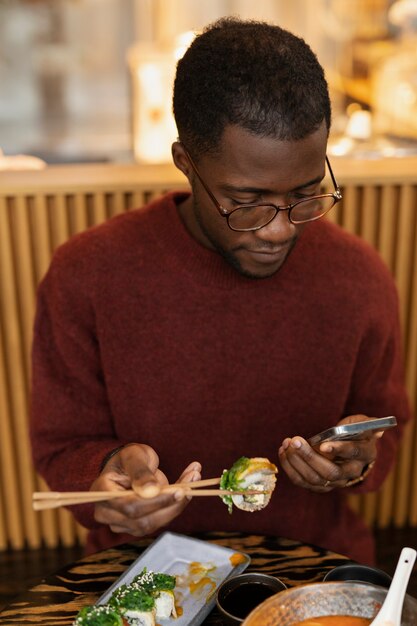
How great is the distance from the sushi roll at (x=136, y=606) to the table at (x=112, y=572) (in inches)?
4.7

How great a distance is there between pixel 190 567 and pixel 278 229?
1.86ft

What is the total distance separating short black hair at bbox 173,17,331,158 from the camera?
1.13 meters

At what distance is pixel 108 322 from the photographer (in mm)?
1497

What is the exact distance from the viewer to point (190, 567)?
127 centimetres

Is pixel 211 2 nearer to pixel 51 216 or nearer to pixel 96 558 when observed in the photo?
pixel 51 216

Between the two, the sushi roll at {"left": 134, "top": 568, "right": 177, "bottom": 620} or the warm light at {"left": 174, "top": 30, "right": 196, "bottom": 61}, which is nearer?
the sushi roll at {"left": 134, "top": 568, "right": 177, "bottom": 620}

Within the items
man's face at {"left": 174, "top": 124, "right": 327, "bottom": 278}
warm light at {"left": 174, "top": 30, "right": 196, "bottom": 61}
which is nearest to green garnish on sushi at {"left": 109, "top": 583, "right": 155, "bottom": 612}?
man's face at {"left": 174, "top": 124, "right": 327, "bottom": 278}

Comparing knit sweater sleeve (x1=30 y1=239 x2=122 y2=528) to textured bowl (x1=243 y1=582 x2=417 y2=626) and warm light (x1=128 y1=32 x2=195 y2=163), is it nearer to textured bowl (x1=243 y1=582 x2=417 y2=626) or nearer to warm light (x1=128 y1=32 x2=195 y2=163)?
textured bowl (x1=243 y1=582 x2=417 y2=626)

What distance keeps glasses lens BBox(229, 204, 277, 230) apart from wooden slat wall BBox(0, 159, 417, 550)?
931mm

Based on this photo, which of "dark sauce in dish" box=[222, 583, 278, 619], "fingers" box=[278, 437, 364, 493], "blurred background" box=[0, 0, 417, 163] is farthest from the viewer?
"blurred background" box=[0, 0, 417, 163]

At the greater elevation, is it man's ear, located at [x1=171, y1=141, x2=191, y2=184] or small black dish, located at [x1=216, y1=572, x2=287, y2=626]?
man's ear, located at [x1=171, y1=141, x2=191, y2=184]

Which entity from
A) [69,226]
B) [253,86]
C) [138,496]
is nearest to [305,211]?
[253,86]

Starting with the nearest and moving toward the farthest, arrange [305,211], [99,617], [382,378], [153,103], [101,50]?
[99,617] → [305,211] → [382,378] → [153,103] → [101,50]

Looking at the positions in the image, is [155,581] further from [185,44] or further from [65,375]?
[185,44]
